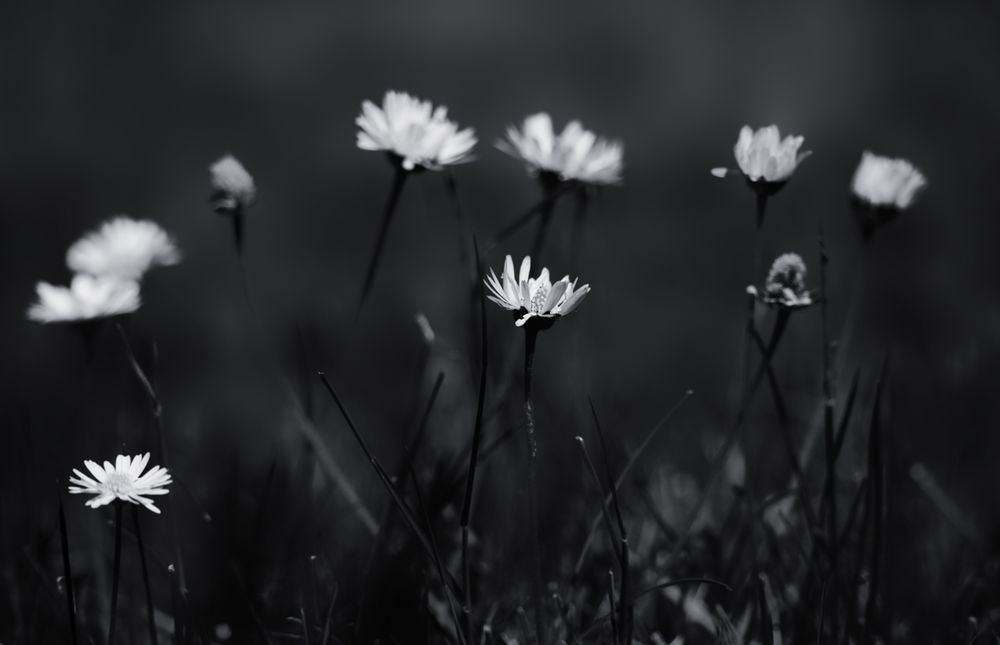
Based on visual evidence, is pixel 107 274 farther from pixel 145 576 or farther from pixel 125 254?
pixel 145 576

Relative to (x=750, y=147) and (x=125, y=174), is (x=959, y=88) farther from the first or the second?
(x=125, y=174)

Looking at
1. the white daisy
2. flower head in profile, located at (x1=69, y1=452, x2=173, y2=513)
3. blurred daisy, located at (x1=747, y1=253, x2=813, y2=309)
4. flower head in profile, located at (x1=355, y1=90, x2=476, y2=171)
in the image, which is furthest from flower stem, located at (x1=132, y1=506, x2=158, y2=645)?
the white daisy

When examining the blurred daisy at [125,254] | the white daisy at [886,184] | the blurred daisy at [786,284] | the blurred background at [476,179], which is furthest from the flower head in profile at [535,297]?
the blurred background at [476,179]

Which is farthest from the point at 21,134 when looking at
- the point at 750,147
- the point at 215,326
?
the point at 750,147

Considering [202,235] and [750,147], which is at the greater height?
[750,147]

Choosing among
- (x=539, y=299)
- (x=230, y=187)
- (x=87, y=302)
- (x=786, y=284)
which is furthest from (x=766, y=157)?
(x=87, y=302)

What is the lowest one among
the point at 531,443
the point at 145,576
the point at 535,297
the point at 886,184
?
the point at 145,576

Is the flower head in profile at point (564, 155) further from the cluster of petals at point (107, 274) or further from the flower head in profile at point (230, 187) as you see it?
the cluster of petals at point (107, 274)
